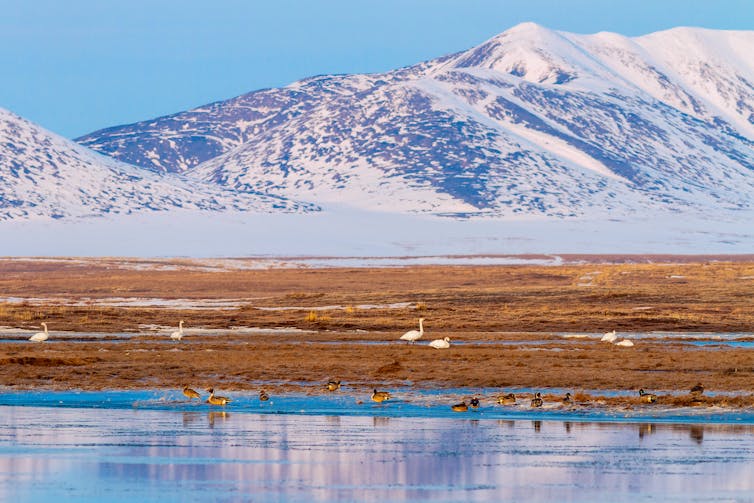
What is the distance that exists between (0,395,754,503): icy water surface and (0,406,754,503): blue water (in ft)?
0.08

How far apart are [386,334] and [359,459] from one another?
90.9 ft

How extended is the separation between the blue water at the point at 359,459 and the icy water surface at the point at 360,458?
24mm

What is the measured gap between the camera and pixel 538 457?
21.6 meters

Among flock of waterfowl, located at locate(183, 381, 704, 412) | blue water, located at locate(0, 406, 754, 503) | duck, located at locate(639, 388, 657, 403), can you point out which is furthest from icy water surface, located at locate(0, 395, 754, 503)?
duck, located at locate(639, 388, 657, 403)

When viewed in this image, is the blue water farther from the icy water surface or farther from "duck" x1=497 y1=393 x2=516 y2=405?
"duck" x1=497 y1=393 x2=516 y2=405

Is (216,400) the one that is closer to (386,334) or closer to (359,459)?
(359,459)

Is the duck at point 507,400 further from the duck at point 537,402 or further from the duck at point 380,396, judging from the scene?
the duck at point 380,396

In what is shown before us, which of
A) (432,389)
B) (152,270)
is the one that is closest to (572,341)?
(432,389)

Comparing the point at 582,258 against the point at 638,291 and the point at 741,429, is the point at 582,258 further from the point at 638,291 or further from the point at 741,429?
the point at 741,429

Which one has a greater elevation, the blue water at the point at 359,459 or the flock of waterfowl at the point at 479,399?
the flock of waterfowl at the point at 479,399

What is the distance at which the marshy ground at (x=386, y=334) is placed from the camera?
107ft

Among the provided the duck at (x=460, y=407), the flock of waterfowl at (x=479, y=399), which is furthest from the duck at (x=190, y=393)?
the duck at (x=460, y=407)

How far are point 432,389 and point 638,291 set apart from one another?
40.4m

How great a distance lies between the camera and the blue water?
733 inches
